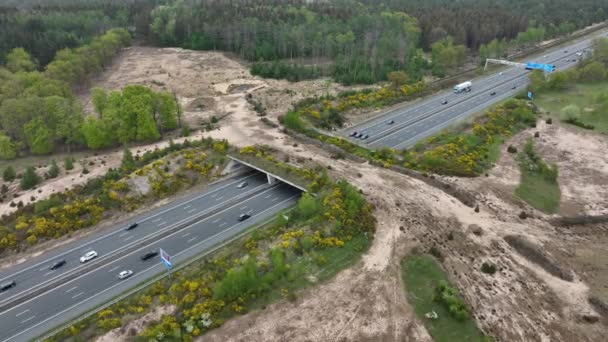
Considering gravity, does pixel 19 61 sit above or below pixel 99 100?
above

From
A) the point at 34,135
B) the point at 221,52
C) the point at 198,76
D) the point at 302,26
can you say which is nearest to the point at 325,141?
the point at 34,135

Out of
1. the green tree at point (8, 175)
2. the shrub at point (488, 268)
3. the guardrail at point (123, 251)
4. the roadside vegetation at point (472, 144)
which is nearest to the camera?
the guardrail at point (123, 251)

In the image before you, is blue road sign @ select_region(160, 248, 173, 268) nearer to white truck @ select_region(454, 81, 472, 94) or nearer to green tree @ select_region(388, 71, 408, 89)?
green tree @ select_region(388, 71, 408, 89)

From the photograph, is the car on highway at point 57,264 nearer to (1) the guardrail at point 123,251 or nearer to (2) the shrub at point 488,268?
(1) the guardrail at point 123,251

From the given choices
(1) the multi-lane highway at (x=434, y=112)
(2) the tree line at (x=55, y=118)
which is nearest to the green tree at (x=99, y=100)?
(2) the tree line at (x=55, y=118)

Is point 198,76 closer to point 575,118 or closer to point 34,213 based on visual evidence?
point 34,213

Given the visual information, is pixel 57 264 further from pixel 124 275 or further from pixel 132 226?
pixel 132 226

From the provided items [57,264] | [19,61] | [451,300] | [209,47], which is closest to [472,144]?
[451,300]
